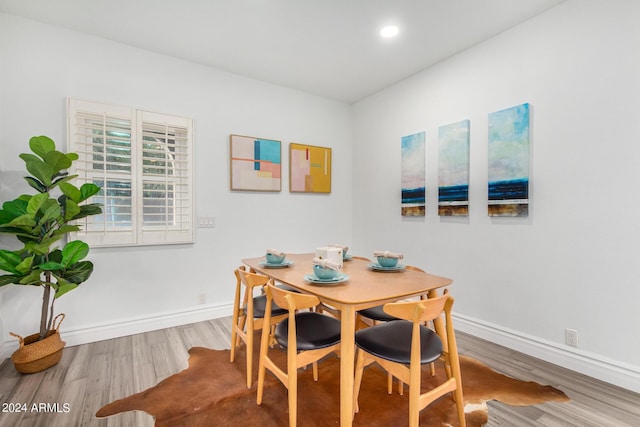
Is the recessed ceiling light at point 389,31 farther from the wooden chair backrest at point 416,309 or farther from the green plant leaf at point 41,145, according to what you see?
the green plant leaf at point 41,145

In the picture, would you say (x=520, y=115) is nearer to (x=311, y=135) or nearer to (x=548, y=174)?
(x=548, y=174)

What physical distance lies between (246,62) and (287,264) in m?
2.31

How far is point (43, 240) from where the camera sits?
2.14 meters

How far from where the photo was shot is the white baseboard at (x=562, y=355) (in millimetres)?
2027

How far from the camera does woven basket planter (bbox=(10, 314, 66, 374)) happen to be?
2.14 metres

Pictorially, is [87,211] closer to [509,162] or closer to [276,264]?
[276,264]

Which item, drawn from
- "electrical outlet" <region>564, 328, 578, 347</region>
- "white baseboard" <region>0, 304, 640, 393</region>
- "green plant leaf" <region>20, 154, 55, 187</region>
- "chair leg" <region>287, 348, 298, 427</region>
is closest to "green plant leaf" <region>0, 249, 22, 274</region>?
"green plant leaf" <region>20, 154, 55, 187</region>

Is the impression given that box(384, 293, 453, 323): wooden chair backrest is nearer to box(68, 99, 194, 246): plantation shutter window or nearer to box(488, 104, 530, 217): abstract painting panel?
box(488, 104, 530, 217): abstract painting panel

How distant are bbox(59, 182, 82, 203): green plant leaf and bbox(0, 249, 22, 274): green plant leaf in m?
0.50

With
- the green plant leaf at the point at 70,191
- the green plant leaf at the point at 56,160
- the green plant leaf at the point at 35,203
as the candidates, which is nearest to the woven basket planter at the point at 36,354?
the green plant leaf at the point at 35,203

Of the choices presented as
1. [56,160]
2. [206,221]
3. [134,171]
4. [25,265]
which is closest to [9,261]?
[25,265]

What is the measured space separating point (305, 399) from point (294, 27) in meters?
2.89

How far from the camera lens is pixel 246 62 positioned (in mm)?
3250

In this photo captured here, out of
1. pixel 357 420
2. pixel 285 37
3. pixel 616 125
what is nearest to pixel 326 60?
pixel 285 37
